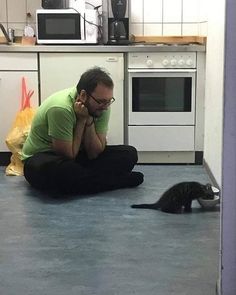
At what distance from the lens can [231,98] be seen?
147 centimetres

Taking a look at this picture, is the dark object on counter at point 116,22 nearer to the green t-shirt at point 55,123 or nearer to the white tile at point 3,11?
the white tile at point 3,11

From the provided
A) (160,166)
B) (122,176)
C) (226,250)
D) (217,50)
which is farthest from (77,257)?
(160,166)

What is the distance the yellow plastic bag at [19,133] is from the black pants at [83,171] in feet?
1.57

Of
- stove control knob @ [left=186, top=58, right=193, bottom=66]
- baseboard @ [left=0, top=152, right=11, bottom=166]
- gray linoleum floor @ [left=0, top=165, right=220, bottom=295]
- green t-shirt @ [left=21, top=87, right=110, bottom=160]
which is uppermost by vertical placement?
stove control knob @ [left=186, top=58, right=193, bottom=66]

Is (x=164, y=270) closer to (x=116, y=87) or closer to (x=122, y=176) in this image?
(x=122, y=176)

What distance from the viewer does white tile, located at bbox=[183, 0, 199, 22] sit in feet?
13.9

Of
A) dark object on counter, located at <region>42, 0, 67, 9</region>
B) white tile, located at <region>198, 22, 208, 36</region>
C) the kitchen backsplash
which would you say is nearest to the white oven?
white tile, located at <region>198, 22, 208, 36</region>

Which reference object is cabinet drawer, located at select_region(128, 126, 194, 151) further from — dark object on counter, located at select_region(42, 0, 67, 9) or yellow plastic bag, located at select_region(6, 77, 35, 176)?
dark object on counter, located at select_region(42, 0, 67, 9)

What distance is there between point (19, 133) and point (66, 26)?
86cm

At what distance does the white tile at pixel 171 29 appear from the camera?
4316 mm

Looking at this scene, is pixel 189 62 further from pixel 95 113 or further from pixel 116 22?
pixel 95 113

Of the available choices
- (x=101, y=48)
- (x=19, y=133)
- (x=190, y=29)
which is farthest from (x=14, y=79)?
(x=190, y=29)

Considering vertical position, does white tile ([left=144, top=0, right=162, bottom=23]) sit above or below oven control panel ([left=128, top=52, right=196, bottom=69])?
above

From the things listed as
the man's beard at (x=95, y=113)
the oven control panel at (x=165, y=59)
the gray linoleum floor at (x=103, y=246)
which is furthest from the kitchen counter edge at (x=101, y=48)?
the gray linoleum floor at (x=103, y=246)
